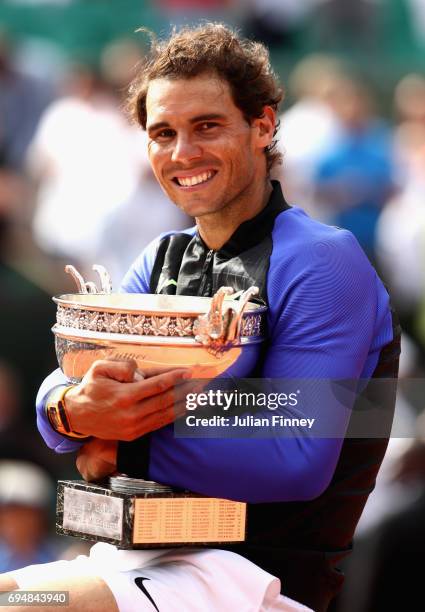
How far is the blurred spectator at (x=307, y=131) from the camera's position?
26.9ft

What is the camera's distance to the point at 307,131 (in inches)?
334

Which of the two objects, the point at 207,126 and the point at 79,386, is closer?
the point at 79,386

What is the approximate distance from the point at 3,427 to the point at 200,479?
14.6ft

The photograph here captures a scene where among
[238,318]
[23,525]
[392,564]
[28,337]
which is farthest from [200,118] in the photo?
[28,337]

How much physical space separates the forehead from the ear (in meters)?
0.11

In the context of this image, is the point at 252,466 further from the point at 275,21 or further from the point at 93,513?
the point at 275,21

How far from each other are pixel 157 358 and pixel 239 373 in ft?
0.70

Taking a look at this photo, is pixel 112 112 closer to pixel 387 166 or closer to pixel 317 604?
pixel 387 166

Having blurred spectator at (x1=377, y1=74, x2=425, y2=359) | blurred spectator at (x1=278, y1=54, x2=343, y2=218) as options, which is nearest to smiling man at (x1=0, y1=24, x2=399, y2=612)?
blurred spectator at (x1=377, y1=74, x2=425, y2=359)

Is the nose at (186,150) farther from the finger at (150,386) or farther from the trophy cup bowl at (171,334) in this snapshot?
the finger at (150,386)

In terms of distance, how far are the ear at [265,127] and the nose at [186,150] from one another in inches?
7.6

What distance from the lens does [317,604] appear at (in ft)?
10.6

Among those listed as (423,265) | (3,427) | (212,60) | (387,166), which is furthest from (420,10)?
(212,60)

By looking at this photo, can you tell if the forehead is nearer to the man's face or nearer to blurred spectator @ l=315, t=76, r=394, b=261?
the man's face
